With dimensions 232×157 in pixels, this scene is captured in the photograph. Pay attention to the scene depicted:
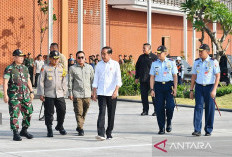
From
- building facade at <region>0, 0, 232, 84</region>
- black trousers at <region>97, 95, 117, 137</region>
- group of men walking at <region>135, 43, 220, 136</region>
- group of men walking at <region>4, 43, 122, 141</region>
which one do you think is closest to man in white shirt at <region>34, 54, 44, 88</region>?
building facade at <region>0, 0, 232, 84</region>

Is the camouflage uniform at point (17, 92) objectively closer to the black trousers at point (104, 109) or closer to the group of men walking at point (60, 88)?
the group of men walking at point (60, 88)

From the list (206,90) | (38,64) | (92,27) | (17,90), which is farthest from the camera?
(92,27)

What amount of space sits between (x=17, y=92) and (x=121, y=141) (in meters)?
2.30

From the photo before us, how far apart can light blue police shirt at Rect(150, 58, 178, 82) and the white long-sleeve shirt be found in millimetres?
1286

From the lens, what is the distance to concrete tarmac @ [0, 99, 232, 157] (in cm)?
1055

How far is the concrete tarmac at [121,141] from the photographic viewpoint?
10.6m

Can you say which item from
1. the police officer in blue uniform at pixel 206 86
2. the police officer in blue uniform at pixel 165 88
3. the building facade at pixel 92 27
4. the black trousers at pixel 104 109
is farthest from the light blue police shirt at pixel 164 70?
the building facade at pixel 92 27

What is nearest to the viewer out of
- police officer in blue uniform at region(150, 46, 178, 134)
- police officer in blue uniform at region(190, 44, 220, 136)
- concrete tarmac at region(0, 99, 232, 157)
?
concrete tarmac at region(0, 99, 232, 157)

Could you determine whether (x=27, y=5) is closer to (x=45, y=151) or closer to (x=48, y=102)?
(x=48, y=102)

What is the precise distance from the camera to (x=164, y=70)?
13719mm

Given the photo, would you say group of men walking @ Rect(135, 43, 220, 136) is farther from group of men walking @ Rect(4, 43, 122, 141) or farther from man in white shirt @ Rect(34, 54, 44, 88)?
man in white shirt @ Rect(34, 54, 44, 88)

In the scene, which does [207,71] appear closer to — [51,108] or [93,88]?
[93,88]

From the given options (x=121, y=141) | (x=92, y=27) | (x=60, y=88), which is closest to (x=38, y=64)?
(x=92, y=27)

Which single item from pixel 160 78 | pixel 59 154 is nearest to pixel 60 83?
pixel 160 78
